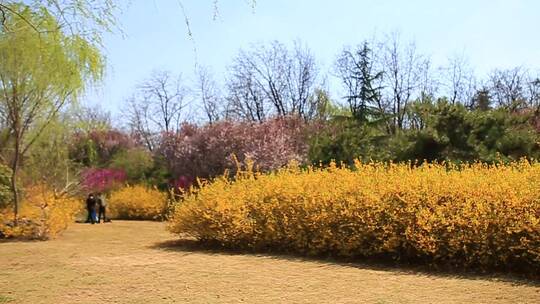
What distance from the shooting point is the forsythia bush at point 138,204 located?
2541cm

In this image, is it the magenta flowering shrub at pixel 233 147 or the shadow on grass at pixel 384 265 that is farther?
the magenta flowering shrub at pixel 233 147

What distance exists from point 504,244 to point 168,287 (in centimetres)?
468

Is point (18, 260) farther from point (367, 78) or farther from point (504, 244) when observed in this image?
point (367, 78)

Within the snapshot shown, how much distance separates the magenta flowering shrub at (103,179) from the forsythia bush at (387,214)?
52.2ft

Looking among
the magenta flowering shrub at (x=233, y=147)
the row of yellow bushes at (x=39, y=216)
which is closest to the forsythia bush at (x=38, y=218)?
the row of yellow bushes at (x=39, y=216)

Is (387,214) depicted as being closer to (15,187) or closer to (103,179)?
(15,187)

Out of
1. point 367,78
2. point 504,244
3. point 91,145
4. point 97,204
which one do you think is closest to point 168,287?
point 504,244

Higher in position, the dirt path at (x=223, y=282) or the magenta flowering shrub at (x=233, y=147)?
the magenta flowering shrub at (x=233, y=147)

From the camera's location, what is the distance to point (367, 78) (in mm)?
30188

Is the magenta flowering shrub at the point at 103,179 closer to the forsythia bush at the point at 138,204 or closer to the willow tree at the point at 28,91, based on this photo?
A: the forsythia bush at the point at 138,204

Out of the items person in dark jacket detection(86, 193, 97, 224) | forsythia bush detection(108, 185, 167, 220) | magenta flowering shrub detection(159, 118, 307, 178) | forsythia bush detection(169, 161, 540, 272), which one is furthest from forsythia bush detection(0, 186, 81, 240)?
magenta flowering shrub detection(159, 118, 307, 178)

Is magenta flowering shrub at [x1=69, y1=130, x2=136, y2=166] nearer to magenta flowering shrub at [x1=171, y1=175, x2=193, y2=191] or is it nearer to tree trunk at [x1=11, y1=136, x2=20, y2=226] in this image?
magenta flowering shrub at [x1=171, y1=175, x2=193, y2=191]

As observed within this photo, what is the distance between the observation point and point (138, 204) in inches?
1011

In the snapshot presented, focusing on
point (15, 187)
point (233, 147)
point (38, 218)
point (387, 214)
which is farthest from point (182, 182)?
point (387, 214)
